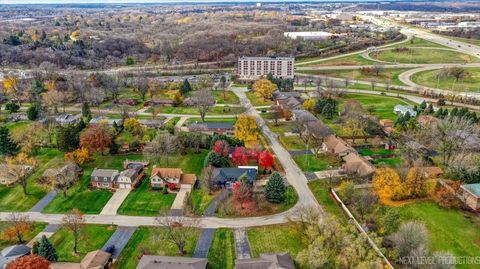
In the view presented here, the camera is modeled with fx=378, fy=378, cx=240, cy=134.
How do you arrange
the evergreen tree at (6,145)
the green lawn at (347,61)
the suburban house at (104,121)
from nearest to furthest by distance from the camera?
the evergreen tree at (6,145) < the suburban house at (104,121) < the green lawn at (347,61)

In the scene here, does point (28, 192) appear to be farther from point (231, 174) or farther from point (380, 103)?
point (380, 103)

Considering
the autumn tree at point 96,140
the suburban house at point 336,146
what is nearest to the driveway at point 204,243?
the autumn tree at point 96,140

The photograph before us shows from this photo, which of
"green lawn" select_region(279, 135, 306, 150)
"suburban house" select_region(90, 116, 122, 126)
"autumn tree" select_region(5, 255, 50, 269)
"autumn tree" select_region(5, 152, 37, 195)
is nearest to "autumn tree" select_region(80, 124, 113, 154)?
"autumn tree" select_region(5, 152, 37, 195)

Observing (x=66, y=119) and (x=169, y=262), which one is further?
(x=66, y=119)

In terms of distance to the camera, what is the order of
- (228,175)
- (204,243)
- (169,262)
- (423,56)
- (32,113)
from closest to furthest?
(169,262)
(204,243)
(228,175)
(32,113)
(423,56)

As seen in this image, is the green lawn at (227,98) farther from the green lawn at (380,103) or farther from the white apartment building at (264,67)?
the green lawn at (380,103)

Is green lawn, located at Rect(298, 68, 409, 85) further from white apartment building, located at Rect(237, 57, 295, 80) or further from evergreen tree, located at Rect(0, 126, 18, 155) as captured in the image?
evergreen tree, located at Rect(0, 126, 18, 155)

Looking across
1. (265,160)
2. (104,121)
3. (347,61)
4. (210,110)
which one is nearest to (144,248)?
(265,160)
